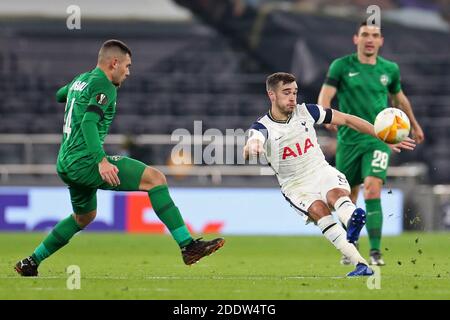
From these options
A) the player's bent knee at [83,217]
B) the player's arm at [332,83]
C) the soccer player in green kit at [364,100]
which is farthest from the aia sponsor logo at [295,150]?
the player's arm at [332,83]

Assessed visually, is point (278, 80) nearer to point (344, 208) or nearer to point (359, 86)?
point (344, 208)

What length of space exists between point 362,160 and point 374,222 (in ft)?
2.20

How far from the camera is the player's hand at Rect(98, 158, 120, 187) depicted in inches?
336

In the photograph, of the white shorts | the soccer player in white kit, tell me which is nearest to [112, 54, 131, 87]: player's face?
the soccer player in white kit

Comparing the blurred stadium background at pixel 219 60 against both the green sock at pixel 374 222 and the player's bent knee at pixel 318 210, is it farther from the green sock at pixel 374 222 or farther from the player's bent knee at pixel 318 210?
the player's bent knee at pixel 318 210

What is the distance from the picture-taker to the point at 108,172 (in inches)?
336

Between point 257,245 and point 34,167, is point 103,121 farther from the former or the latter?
Answer: point 34,167

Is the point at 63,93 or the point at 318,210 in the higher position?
the point at 63,93

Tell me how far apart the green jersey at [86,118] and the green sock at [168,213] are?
21.3 inches

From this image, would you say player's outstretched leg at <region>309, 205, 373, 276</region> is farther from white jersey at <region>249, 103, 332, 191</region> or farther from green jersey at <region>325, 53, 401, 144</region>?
green jersey at <region>325, 53, 401, 144</region>

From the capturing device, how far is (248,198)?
59.2 feet

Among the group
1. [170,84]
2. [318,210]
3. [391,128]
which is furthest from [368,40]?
[170,84]

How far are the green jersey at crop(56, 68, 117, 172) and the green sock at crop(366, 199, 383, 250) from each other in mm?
3059
